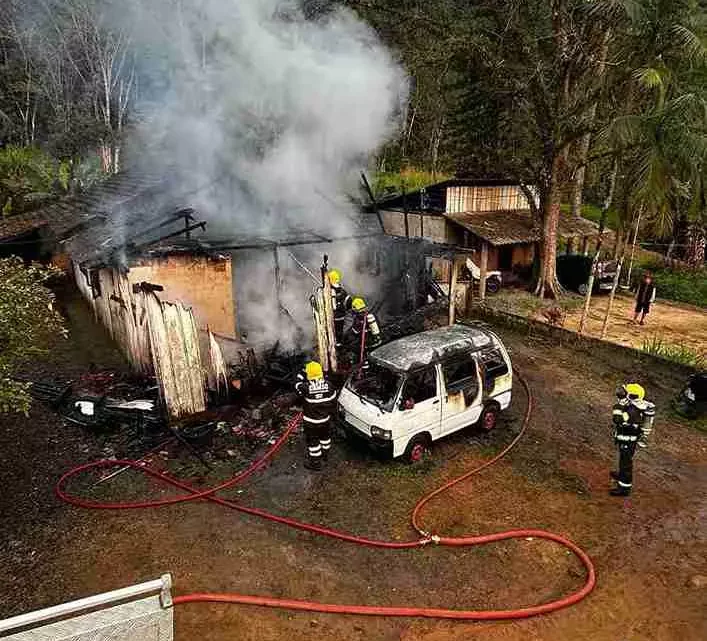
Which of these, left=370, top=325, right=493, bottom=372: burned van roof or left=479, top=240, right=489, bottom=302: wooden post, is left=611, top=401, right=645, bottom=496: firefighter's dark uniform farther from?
left=479, top=240, right=489, bottom=302: wooden post

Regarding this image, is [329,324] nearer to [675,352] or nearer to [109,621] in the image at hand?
[109,621]

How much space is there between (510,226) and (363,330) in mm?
10337

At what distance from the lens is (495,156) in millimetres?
19516

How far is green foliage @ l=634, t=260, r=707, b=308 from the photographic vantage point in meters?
17.4

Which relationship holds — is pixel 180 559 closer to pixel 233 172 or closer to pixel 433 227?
pixel 233 172

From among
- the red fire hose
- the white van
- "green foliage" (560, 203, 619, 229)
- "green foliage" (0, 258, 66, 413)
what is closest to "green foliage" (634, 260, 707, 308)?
"green foliage" (560, 203, 619, 229)

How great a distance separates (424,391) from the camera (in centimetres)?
775

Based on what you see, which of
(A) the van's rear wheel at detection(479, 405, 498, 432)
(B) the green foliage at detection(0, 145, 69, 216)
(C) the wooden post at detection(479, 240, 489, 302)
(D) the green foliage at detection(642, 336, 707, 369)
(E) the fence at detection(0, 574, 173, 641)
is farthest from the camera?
(B) the green foliage at detection(0, 145, 69, 216)

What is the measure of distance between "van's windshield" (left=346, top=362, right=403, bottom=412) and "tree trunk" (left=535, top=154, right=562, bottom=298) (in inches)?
443

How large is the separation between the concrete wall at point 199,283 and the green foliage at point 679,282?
1495 centimetres

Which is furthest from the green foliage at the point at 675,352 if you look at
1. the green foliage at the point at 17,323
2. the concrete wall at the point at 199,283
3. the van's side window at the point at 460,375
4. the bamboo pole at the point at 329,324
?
the green foliage at the point at 17,323

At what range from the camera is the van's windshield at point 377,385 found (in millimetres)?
7579

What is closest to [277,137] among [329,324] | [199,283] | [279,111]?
[279,111]

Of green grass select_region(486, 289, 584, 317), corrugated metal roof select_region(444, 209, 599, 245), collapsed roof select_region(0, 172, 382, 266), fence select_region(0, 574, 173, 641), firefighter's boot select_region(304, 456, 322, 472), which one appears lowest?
green grass select_region(486, 289, 584, 317)
